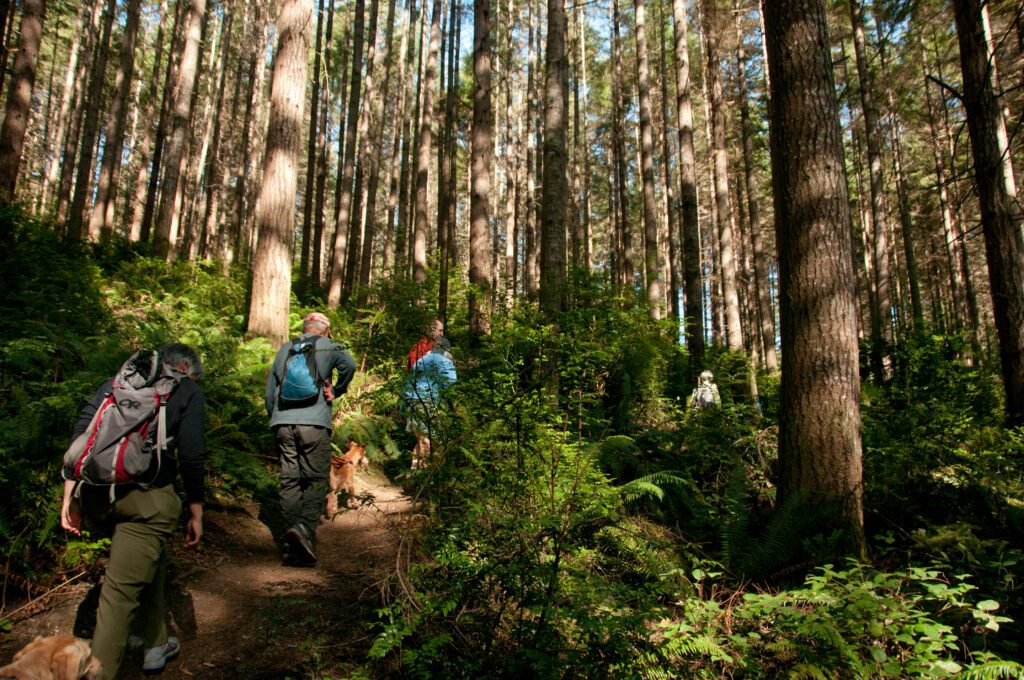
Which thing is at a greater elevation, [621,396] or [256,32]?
[256,32]

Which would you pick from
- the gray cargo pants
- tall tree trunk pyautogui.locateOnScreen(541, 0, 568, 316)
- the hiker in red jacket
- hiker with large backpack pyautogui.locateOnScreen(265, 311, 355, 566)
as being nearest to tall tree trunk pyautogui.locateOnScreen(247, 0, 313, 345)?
the hiker in red jacket

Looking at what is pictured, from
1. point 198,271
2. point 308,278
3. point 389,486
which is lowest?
point 389,486

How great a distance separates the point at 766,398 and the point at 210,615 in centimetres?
1102

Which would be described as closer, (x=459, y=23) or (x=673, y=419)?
(x=673, y=419)

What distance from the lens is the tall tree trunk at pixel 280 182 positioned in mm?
7496

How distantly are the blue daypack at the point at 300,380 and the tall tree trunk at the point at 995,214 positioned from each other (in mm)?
7805

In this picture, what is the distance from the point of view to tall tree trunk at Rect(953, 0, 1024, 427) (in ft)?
20.5

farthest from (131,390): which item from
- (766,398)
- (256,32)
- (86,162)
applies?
(256,32)

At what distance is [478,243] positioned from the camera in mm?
10945

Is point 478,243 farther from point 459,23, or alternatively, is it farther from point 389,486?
point 459,23

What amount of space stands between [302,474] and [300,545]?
1.96 ft

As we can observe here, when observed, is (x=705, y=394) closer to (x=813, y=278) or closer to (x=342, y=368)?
(x=813, y=278)

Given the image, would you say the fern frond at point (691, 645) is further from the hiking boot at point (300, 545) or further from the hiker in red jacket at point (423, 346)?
the hiker in red jacket at point (423, 346)

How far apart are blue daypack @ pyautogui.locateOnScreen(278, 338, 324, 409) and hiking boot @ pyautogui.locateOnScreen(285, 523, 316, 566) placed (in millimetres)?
1062
